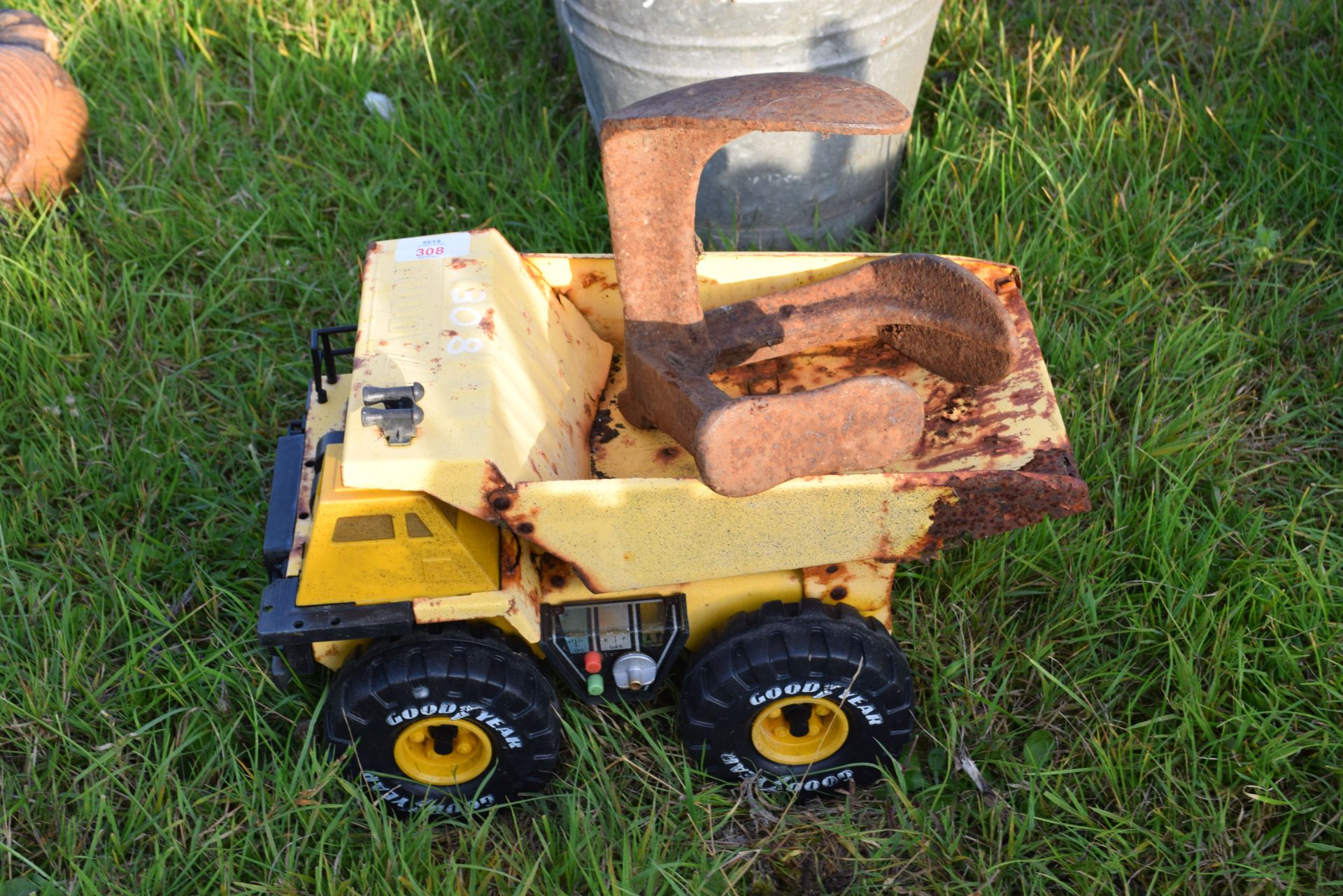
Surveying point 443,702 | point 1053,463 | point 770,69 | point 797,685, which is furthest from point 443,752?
point 770,69

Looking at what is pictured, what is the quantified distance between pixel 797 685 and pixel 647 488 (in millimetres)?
519

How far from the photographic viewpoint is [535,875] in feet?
7.06

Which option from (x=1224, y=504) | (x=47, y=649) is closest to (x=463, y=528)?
(x=47, y=649)

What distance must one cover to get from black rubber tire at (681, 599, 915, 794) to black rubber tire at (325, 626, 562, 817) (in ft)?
0.98

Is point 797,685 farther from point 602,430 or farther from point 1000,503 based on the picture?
point 602,430

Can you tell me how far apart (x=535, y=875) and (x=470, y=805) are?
7.1 inches

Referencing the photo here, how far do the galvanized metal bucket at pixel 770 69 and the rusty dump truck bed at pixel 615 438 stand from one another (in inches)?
26.6

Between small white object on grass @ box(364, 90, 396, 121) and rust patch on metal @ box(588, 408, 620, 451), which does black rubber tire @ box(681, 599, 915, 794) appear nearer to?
rust patch on metal @ box(588, 408, 620, 451)

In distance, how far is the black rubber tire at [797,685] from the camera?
2.11m

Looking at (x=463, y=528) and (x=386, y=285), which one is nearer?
(x=463, y=528)

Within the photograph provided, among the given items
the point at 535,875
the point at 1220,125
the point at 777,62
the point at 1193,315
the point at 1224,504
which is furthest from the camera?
the point at 1220,125

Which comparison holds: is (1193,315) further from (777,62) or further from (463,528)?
(463,528)

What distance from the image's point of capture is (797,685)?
2135 millimetres

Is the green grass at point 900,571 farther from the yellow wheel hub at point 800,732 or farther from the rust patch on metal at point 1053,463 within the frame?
the rust patch on metal at point 1053,463
